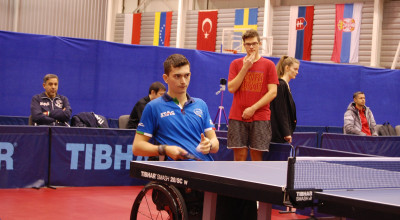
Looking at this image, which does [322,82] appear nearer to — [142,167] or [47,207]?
[47,207]

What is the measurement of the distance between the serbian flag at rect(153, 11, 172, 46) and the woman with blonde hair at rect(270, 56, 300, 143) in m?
16.2

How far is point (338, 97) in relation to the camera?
44.1 feet

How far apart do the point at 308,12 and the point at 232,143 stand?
13872 mm

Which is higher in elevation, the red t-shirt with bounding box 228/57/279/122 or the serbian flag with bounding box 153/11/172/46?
the serbian flag with bounding box 153/11/172/46

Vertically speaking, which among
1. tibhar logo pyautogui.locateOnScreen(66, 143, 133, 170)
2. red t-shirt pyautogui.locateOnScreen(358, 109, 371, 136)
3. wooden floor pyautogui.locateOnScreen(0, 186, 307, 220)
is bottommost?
wooden floor pyautogui.locateOnScreen(0, 186, 307, 220)

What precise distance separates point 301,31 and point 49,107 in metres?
12.5

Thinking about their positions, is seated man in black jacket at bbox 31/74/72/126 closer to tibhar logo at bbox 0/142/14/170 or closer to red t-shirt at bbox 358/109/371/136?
tibhar logo at bbox 0/142/14/170

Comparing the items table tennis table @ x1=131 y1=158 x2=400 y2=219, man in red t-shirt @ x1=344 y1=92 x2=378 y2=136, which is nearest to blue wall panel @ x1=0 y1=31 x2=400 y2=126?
man in red t-shirt @ x1=344 y1=92 x2=378 y2=136

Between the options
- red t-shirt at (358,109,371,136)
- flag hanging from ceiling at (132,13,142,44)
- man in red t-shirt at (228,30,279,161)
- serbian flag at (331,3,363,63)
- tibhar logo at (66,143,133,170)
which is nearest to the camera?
man in red t-shirt at (228,30,279,161)

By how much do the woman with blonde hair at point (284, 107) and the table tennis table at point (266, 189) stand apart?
254 centimetres

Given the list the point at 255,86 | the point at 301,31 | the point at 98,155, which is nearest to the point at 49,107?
the point at 98,155

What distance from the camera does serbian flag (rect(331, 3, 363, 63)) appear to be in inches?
701

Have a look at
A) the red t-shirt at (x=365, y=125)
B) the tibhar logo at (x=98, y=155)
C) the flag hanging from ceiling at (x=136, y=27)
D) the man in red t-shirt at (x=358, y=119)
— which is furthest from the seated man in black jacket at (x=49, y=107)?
the flag hanging from ceiling at (x=136, y=27)

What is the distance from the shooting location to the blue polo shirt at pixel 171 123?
12.8 feet
